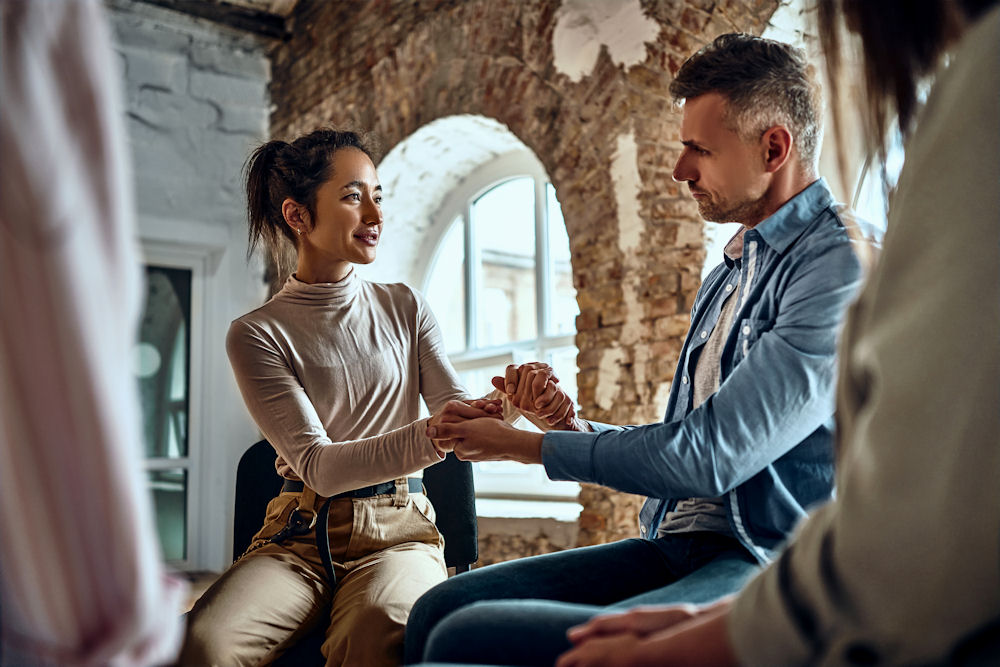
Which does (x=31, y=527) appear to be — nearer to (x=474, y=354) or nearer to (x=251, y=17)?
(x=474, y=354)

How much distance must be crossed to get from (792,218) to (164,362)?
190 inches

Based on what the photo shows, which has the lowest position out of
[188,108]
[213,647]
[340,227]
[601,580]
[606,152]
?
[213,647]

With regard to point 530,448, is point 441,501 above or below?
below

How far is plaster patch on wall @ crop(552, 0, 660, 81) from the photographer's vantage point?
3143 millimetres

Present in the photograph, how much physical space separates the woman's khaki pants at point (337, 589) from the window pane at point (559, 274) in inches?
92.4

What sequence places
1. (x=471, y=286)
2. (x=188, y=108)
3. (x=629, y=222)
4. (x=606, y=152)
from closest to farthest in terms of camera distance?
(x=629, y=222) → (x=606, y=152) → (x=471, y=286) → (x=188, y=108)

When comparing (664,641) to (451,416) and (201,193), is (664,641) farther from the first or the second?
(201,193)

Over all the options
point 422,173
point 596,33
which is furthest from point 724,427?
point 422,173

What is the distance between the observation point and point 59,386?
0.52 meters

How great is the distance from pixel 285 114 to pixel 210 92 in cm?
53

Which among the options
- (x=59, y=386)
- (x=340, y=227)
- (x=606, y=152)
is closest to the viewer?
(x=59, y=386)

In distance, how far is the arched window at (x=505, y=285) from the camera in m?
4.29

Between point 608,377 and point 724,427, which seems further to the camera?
point 608,377

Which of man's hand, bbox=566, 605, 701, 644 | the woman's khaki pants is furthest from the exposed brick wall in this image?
man's hand, bbox=566, 605, 701, 644
